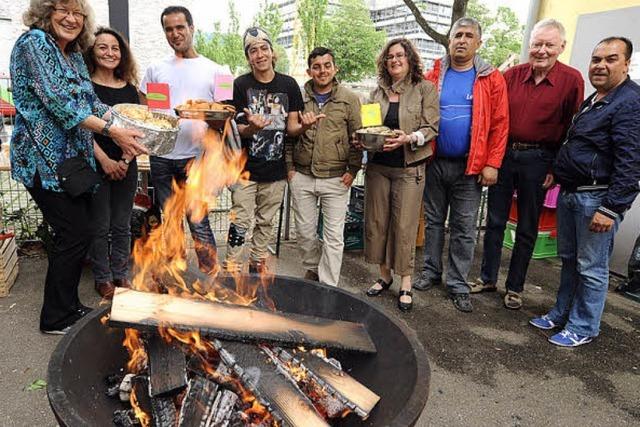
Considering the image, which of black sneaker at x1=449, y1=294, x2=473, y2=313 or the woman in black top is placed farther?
black sneaker at x1=449, y1=294, x2=473, y2=313

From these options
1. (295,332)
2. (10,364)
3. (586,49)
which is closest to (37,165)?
(10,364)

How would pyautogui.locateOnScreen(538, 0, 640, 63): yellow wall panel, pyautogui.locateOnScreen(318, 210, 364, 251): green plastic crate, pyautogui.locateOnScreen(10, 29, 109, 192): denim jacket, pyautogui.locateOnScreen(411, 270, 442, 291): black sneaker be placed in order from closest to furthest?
1. pyautogui.locateOnScreen(10, 29, 109, 192): denim jacket
2. pyautogui.locateOnScreen(411, 270, 442, 291): black sneaker
3. pyautogui.locateOnScreen(538, 0, 640, 63): yellow wall panel
4. pyautogui.locateOnScreen(318, 210, 364, 251): green plastic crate

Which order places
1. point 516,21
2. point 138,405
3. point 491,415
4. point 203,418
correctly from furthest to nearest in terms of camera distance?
point 516,21 < point 491,415 < point 138,405 < point 203,418

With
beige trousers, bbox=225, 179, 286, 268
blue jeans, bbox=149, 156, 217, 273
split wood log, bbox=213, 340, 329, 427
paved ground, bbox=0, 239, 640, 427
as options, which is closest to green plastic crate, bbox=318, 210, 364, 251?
paved ground, bbox=0, 239, 640, 427

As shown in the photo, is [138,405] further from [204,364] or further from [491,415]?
[491,415]

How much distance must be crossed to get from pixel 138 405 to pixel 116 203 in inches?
83.6

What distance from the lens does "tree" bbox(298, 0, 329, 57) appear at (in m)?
19.5

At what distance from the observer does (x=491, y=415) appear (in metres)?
2.62

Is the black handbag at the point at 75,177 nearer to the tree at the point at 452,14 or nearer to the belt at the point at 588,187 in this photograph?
the belt at the point at 588,187

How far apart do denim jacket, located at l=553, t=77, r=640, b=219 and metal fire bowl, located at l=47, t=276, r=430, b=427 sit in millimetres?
2025

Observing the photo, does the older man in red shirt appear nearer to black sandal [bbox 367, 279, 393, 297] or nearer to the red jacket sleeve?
the red jacket sleeve

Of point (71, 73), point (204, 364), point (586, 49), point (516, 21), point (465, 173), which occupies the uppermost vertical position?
point (516, 21)

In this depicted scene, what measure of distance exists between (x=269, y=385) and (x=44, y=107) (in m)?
2.16

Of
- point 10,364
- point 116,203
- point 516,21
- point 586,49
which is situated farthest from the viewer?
point 516,21
